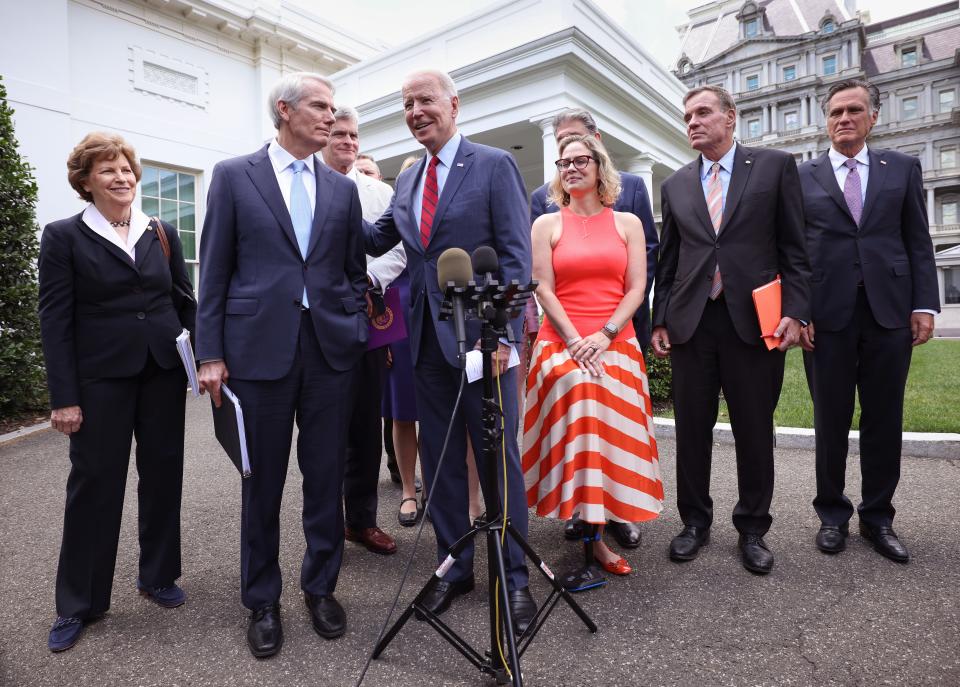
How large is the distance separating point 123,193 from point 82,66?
11.8 meters

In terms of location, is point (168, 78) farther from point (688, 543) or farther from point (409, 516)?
point (688, 543)

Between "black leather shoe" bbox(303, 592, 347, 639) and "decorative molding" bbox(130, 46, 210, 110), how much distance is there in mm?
13299

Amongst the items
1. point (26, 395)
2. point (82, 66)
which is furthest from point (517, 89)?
point (26, 395)

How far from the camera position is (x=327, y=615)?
2539 millimetres

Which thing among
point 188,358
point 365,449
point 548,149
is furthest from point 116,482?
point 548,149

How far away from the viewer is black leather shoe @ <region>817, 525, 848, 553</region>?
3143 mm

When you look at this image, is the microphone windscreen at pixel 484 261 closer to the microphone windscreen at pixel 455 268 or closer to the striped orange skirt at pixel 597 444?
the microphone windscreen at pixel 455 268

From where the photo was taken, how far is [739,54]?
47312 mm

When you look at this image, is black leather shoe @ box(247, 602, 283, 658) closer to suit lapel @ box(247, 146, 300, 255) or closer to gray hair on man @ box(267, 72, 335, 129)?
suit lapel @ box(247, 146, 300, 255)

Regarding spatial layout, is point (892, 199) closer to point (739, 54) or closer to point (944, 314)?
point (944, 314)

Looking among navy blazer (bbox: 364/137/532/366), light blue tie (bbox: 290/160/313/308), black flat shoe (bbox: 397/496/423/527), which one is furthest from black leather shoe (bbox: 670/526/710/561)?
light blue tie (bbox: 290/160/313/308)

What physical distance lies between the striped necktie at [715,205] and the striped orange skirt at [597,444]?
1.88 feet

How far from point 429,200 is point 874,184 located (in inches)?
97.4

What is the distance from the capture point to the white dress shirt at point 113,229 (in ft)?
8.72
